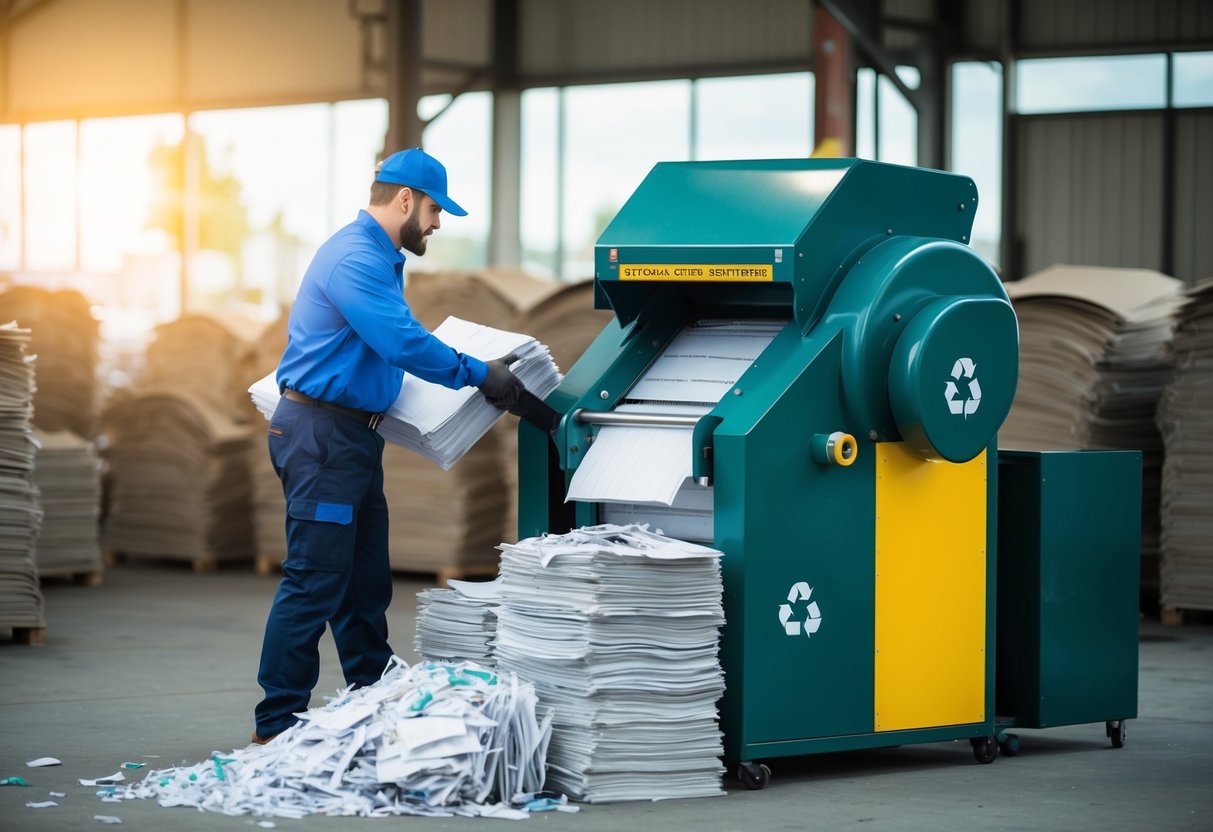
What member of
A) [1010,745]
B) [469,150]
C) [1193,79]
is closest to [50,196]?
[469,150]

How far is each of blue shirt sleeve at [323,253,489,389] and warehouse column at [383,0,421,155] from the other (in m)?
9.88

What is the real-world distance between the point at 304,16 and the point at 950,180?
15.3 meters

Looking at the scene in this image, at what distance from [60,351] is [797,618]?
8112 millimetres

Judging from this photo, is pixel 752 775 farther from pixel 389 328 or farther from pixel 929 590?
pixel 389 328

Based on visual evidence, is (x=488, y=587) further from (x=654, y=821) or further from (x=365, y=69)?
(x=365, y=69)

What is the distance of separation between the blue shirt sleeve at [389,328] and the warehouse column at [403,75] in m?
9.88

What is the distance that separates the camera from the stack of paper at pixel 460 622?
17.9ft

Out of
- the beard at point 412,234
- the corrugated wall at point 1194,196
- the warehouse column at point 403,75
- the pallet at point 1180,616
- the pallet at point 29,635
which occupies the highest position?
the warehouse column at point 403,75

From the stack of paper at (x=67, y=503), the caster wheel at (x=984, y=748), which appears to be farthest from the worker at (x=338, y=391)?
the stack of paper at (x=67, y=503)

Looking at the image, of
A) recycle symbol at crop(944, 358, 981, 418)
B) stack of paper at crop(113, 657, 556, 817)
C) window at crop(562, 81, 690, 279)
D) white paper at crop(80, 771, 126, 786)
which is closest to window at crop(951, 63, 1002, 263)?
window at crop(562, 81, 690, 279)

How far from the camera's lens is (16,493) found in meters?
8.39

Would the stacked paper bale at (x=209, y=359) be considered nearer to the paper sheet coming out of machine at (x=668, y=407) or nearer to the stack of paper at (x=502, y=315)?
the stack of paper at (x=502, y=315)

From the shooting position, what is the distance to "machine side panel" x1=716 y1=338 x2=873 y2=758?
5.09 m

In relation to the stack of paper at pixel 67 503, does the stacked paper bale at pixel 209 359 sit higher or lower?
higher
